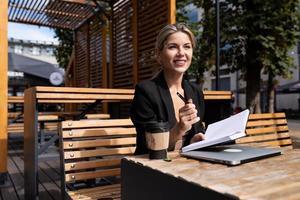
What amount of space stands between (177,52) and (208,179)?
99cm

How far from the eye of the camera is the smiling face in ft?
6.22

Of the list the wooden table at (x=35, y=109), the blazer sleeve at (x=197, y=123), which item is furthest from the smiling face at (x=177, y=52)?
the wooden table at (x=35, y=109)

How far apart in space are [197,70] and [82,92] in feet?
27.5

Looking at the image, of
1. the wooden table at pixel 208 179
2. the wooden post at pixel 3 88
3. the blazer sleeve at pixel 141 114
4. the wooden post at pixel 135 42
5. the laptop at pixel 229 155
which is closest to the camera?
the wooden table at pixel 208 179

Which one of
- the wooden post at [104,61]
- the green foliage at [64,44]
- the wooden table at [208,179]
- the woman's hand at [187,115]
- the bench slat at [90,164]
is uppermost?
the green foliage at [64,44]

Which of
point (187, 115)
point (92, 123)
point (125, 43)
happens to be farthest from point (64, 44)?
point (187, 115)

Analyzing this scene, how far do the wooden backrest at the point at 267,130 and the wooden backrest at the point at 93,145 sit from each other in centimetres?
115

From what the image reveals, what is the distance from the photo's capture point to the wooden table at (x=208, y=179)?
907mm

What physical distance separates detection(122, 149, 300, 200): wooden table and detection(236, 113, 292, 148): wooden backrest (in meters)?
1.67

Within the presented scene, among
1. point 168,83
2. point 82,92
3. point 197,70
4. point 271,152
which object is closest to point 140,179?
point 271,152

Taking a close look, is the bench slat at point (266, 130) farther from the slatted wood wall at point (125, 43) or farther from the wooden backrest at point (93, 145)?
the slatted wood wall at point (125, 43)

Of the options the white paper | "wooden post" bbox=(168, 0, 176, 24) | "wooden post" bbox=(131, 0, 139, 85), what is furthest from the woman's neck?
"wooden post" bbox=(131, 0, 139, 85)

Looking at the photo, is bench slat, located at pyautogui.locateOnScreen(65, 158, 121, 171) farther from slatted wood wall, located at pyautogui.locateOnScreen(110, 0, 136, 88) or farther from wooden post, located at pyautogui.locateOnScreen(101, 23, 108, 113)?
wooden post, located at pyautogui.locateOnScreen(101, 23, 108, 113)

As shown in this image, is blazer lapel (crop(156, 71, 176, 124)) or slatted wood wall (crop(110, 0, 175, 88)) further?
slatted wood wall (crop(110, 0, 175, 88))
